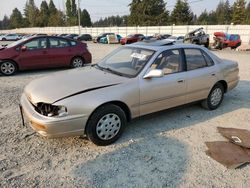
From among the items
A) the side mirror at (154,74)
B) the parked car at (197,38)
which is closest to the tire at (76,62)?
the side mirror at (154,74)

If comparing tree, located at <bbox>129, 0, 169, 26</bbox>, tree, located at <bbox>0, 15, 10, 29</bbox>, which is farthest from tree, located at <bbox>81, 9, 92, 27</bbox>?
tree, located at <bbox>0, 15, 10, 29</bbox>

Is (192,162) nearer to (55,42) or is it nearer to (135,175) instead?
(135,175)

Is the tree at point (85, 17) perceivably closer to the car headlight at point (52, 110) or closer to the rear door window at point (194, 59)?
the rear door window at point (194, 59)

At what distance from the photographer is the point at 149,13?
2309 inches

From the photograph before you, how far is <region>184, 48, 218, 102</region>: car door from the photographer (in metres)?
4.73

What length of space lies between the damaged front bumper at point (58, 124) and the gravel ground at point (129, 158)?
0.37 metres

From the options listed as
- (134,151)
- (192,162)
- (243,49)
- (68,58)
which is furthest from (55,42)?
(243,49)

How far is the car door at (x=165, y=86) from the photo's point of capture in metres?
4.09

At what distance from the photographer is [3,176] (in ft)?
10.1

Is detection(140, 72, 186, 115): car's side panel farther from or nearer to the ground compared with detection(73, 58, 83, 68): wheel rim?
farther from the ground

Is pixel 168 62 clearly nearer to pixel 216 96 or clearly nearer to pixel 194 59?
pixel 194 59

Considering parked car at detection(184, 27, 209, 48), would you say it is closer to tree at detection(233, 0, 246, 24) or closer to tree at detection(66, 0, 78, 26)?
tree at detection(233, 0, 246, 24)

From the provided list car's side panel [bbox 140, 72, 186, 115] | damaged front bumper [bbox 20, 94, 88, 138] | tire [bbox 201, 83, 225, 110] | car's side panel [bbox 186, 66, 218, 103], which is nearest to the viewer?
damaged front bumper [bbox 20, 94, 88, 138]

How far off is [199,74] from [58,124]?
293 centimetres
